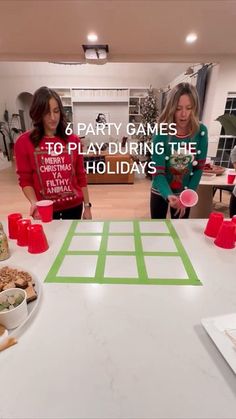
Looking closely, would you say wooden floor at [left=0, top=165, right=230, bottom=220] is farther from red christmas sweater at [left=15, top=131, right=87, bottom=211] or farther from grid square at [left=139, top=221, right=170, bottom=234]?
grid square at [left=139, top=221, right=170, bottom=234]

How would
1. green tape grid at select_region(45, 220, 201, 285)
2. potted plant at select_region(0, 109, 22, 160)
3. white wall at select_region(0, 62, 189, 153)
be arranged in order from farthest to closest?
potted plant at select_region(0, 109, 22, 160)
white wall at select_region(0, 62, 189, 153)
green tape grid at select_region(45, 220, 201, 285)

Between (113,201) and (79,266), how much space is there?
2940 mm

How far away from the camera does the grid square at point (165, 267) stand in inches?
31.3

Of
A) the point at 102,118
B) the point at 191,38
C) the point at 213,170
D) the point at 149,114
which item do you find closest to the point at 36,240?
the point at 213,170

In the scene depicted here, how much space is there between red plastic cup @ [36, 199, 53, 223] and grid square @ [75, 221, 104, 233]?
6.3 inches

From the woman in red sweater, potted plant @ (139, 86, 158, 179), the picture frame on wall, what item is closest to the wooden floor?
potted plant @ (139, 86, 158, 179)

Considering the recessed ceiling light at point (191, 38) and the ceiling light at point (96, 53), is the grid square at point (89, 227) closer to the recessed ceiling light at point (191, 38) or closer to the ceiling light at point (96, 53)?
the recessed ceiling light at point (191, 38)

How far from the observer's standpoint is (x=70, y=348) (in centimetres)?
55

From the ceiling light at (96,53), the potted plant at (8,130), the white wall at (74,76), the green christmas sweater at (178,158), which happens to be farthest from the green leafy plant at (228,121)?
the potted plant at (8,130)

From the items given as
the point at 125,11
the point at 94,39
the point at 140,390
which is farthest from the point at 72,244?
the point at 94,39

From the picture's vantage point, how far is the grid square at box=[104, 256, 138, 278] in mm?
797

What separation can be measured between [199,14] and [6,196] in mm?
3750

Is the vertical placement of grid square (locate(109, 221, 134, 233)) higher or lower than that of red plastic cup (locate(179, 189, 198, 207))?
lower

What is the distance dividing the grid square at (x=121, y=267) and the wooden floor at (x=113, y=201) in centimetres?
215
